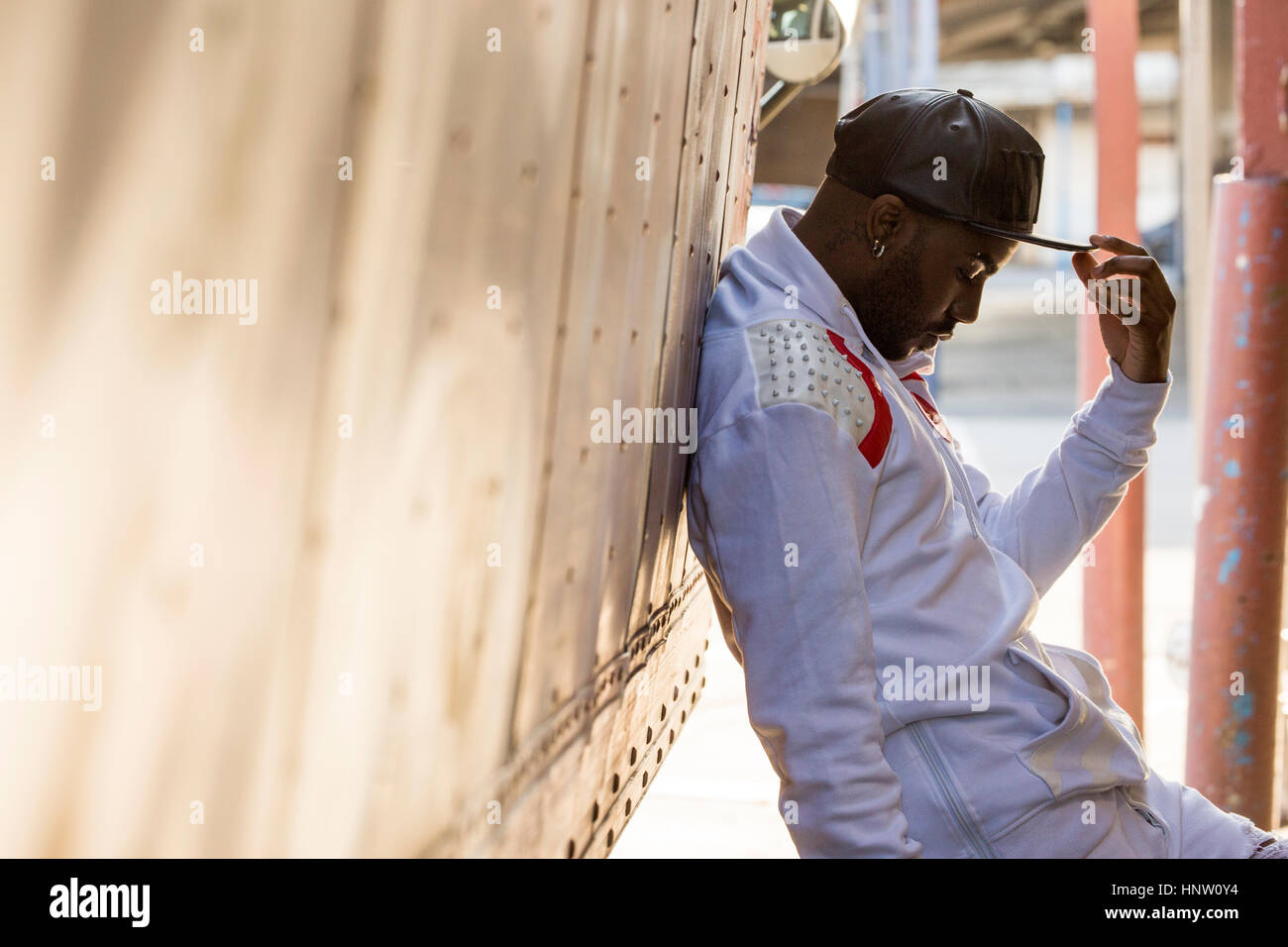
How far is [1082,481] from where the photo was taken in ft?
7.27

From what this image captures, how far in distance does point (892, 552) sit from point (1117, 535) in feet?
9.38

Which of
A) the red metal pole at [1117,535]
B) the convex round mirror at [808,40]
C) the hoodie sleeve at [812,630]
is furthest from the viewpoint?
the red metal pole at [1117,535]

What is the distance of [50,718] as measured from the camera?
1.99 ft

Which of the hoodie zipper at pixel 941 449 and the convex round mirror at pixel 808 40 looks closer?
the hoodie zipper at pixel 941 449

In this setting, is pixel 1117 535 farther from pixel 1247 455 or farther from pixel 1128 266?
pixel 1128 266

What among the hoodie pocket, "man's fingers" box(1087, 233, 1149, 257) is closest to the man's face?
"man's fingers" box(1087, 233, 1149, 257)

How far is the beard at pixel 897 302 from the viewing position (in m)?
1.83

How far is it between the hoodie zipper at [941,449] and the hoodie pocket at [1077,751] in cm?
24

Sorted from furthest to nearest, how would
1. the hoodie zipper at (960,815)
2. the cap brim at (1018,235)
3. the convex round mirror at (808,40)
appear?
the convex round mirror at (808,40)
the cap brim at (1018,235)
the hoodie zipper at (960,815)

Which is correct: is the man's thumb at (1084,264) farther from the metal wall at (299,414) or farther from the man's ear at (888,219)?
the metal wall at (299,414)

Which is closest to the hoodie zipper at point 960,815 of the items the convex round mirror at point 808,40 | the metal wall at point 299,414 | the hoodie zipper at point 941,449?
the hoodie zipper at point 941,449
